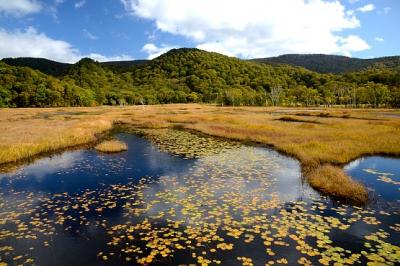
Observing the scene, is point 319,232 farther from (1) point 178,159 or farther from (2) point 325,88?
(2) point 325,88

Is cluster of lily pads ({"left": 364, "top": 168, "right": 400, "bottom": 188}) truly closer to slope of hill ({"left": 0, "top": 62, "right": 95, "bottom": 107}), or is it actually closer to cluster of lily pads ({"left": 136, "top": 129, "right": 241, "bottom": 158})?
cluster of lily pads ({"left": 136, "top": 129, "right": 241, "bottom": 158})

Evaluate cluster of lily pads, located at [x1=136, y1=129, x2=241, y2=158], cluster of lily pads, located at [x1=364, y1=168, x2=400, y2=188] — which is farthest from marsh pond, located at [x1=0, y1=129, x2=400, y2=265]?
cluster of lily pads, located at [x1=136, y1=129, x2=241, y2=158]

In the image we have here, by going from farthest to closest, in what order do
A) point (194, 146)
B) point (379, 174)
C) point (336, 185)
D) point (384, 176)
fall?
point (194, 146), point (379, 174), point (384, 176), point (336, 185)

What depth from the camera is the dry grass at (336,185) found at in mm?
16406

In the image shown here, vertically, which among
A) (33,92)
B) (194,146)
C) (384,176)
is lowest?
(384,176)

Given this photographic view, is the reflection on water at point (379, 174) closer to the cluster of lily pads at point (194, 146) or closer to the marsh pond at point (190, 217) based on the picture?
the marsh pond at point (190, 217)

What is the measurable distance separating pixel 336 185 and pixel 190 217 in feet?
28.6

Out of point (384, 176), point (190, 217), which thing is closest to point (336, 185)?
point (384, 176)

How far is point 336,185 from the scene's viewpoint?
1759cm

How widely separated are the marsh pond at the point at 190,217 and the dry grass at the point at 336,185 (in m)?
0.70

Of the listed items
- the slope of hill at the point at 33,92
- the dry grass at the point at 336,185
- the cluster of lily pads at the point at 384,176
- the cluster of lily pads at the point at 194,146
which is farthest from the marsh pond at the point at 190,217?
the slope of hill at the point at 33,92

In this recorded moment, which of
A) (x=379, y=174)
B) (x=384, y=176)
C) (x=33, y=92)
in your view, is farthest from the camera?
(x=33, y=92)

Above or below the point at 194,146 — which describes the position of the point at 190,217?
Result: below

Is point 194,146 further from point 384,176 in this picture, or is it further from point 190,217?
point 190,217
